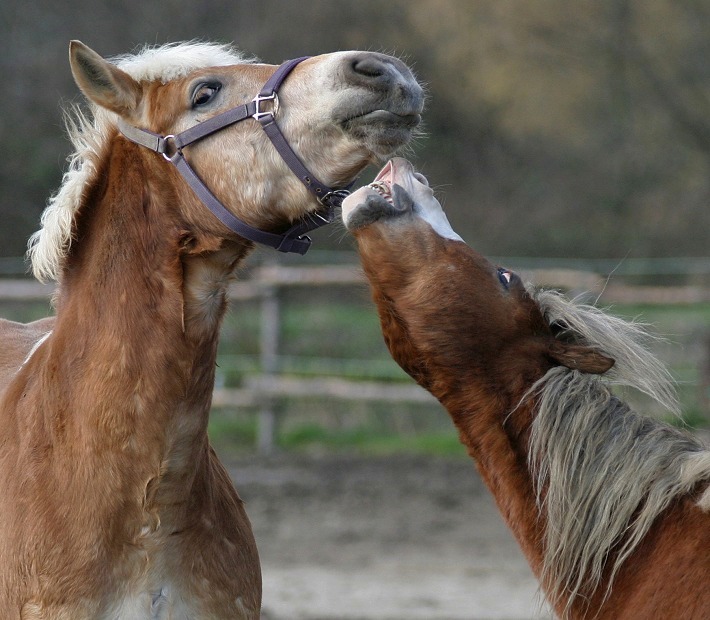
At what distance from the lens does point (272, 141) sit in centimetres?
259

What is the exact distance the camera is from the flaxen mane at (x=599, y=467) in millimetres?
2412

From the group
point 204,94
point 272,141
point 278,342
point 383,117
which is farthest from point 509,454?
point 278,342

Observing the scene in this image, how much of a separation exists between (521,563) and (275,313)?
179 inches

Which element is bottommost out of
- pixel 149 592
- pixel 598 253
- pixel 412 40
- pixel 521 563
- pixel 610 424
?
pixel 598 253

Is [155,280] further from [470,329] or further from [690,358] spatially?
[690,358]

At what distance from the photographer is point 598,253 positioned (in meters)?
17.8

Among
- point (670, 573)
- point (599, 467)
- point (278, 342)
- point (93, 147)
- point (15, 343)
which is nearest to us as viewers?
Result: point (670, 573)

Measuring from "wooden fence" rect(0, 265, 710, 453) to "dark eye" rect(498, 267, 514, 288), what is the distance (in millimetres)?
7013

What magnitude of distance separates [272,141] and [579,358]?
983mm

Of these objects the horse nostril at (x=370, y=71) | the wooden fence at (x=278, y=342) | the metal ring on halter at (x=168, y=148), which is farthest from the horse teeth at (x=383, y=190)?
the wooden fence at (x=278, y=342)

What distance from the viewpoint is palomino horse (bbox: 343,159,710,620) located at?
2.42 metres

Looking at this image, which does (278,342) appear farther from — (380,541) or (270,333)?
(380,541)

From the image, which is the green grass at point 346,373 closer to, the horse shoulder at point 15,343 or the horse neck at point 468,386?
the horse shoulder at point 15,343

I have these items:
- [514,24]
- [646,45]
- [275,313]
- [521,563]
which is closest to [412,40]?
[514,24]
